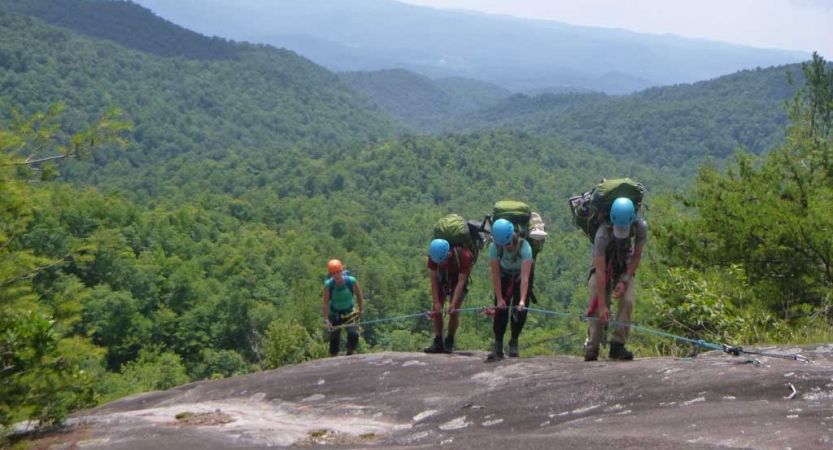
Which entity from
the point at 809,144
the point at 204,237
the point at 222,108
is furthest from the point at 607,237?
the point at 222,108

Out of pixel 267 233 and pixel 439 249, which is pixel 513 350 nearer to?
pixel 439 249

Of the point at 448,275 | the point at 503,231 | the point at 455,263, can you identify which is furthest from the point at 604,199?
the point at 448,275

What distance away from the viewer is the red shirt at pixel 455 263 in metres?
9.03

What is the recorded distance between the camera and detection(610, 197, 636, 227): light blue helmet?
23.2 ft

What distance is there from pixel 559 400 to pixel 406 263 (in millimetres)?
72967

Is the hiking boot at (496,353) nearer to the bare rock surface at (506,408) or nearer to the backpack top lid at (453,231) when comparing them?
the bare rock surface at (506,408)

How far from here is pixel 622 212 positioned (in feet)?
23.2

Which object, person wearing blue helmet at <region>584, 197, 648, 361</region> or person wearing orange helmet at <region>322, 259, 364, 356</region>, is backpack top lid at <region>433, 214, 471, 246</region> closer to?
person wearing blue helmet at <region>584, 197, 648, 361</region>

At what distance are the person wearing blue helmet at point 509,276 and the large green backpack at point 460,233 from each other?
519 mm

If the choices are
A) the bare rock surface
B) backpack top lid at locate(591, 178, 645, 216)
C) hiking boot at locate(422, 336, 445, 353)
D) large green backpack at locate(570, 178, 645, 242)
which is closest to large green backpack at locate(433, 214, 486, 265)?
hiking boot at locate(422, 336, 445, 353)

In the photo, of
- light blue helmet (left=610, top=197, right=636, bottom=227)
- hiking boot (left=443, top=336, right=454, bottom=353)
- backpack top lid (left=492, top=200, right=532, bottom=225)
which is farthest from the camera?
hiking boot (left=443, top=336, right=454, bottom=353)

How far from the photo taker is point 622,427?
5570 millimetres

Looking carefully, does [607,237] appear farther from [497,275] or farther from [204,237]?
[204,237]

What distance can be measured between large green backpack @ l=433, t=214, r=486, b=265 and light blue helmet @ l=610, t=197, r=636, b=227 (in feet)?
7.23
